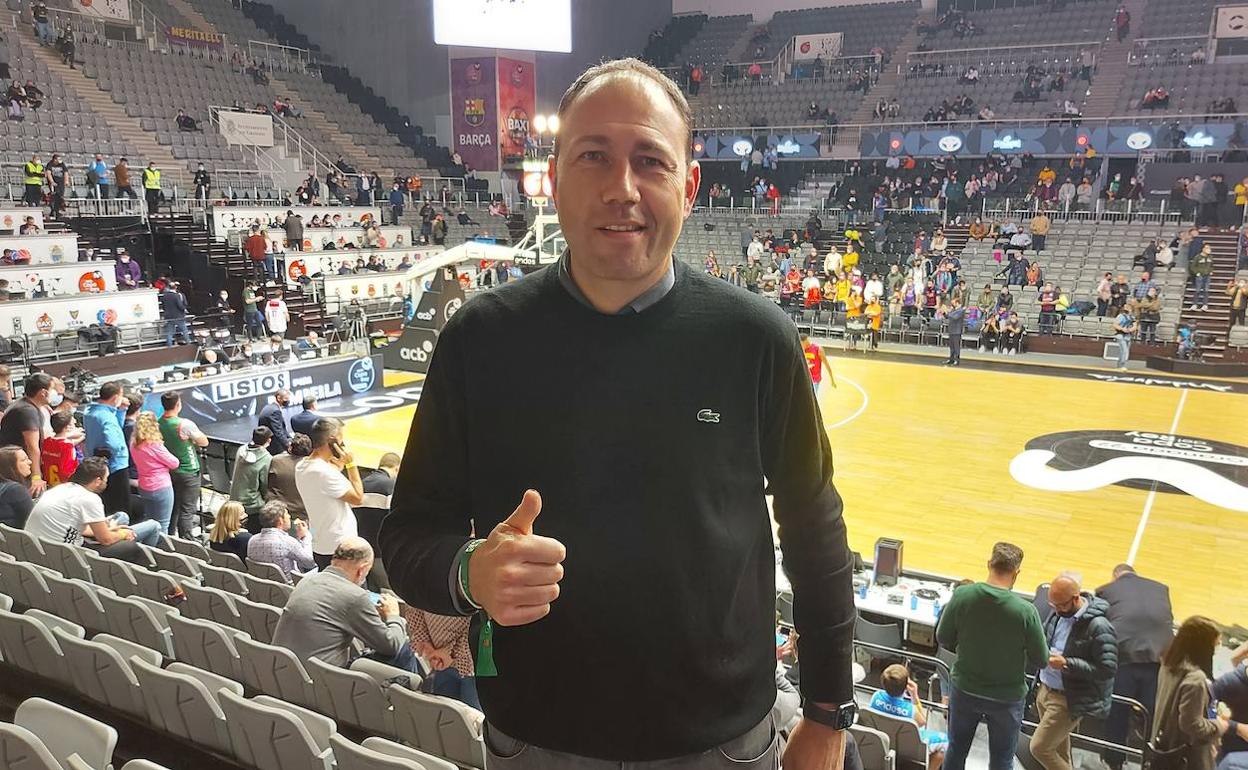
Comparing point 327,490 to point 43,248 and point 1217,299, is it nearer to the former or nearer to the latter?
point 43,248

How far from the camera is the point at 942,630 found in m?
4.98

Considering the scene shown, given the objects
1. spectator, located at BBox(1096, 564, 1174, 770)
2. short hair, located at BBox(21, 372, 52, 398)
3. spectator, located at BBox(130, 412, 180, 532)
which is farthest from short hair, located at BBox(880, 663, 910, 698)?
short hair, located at BBox(21, 372, 52, 398)

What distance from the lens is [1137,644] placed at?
18.5ft

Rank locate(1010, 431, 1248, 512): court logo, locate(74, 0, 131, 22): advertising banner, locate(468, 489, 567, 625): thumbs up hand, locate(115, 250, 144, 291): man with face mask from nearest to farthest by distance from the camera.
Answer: locate(468, 489, 567, 625): thumbs up hand → locate(1010, 431, 1248, 512): court logo → locate(115, 250, 144, 291): man with face mask → locate(74, 0, 131, 22): advertising banner

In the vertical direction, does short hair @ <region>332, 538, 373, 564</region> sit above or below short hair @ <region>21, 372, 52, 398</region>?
below

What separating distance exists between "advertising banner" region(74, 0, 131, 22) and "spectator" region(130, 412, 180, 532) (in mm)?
26134

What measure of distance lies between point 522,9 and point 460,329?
1066 inches

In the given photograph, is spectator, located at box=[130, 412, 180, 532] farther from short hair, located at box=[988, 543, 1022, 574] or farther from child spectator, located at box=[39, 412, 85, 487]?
short hair, located at box=[988, 543, 1022, 574]

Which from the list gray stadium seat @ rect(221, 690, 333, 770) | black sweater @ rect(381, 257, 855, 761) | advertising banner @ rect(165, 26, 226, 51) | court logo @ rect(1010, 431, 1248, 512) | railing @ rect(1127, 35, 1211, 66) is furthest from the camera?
advertising banner @ rect(165, 26, 226, 51)

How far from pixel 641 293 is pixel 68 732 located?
3119 mm

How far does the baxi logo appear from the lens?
16453mm

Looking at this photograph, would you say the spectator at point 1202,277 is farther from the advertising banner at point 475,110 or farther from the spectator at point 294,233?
the advertising banner at point 475,110

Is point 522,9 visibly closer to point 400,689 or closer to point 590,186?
point 400,689

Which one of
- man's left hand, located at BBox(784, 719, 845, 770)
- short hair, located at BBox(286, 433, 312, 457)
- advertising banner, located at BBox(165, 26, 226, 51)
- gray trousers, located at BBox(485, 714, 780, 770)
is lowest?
short hair, located at BBox(286, 433, 312, 457)
